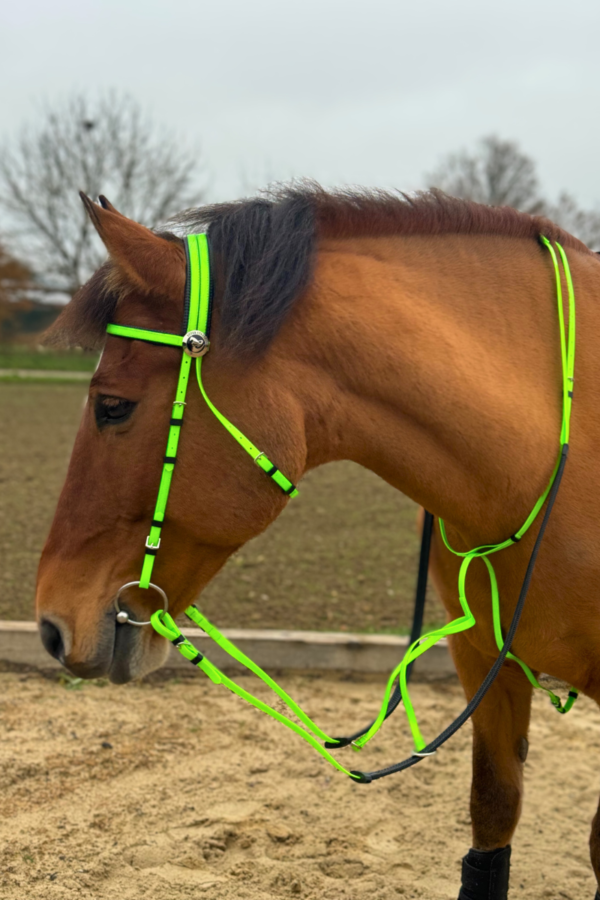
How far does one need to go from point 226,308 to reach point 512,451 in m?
0.77

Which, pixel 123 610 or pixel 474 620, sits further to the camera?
pixel 474 620

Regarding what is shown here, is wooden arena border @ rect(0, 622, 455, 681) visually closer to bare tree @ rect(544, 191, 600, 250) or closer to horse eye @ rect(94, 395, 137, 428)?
horse eye @ rect(94, 395, 137, 428)

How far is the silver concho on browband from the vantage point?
1708 mm

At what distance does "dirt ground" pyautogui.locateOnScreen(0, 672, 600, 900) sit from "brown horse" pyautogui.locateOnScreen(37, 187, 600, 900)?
1293 millimetres

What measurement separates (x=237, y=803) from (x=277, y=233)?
8.05 ft

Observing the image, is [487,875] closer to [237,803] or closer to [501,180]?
[237,803]

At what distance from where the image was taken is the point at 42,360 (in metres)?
28.0

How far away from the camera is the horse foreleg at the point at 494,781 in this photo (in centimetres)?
247

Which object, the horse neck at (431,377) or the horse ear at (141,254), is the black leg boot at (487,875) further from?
the horse ear at (141,254)

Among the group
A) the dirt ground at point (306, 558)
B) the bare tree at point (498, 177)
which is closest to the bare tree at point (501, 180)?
the bare tree at point (498, 177)

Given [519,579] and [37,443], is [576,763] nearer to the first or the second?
[519,579]

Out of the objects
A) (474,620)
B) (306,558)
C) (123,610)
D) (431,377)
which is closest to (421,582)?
(474,620)

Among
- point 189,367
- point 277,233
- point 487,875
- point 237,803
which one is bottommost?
point 237,803

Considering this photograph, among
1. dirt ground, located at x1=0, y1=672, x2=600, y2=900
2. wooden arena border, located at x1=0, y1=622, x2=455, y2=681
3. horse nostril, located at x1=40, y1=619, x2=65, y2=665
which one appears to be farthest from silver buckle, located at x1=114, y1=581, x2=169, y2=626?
wooden arena border, located at x1=0, y1=622, x2=455, y2=681
